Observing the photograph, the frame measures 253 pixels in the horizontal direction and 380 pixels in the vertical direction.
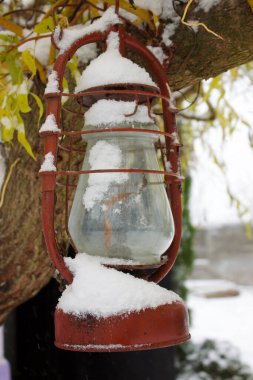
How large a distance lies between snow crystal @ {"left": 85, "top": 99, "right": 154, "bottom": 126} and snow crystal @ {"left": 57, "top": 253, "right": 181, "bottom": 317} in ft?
0.76

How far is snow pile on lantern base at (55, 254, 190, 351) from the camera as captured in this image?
0.72 m

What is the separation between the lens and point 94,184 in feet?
2.65

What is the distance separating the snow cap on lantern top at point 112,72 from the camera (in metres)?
0.79

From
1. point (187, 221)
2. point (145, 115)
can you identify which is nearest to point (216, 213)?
point (187, 221)

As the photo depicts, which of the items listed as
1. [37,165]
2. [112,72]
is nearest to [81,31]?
[112,72]

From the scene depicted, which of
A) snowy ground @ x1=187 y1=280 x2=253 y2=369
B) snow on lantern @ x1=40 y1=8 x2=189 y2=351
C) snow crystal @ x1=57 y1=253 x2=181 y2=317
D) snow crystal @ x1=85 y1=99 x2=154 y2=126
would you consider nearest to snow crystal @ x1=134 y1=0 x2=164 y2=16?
snow on lantern @ x1=40 y1=8 x2=189 y2=351

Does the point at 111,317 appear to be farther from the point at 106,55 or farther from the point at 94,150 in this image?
the point at 106,55

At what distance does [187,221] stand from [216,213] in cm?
884

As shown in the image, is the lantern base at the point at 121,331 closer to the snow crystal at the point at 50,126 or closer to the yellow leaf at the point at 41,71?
the snow crystal at the point at 50,126

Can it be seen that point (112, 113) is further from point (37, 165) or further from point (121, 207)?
point (37, 165)

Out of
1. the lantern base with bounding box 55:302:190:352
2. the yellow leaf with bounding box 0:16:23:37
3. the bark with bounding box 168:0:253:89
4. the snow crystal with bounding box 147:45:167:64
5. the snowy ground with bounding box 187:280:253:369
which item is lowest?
the snowy ground with bounding box 187:280:253:369

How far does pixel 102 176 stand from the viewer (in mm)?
805

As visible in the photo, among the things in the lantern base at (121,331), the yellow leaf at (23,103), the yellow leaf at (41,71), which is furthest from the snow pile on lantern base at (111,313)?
the yellow leaf at (41,71)

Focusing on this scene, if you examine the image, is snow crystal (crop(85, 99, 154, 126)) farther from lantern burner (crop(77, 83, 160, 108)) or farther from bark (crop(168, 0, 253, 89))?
bark (crop(168, 0, 253, 89))
